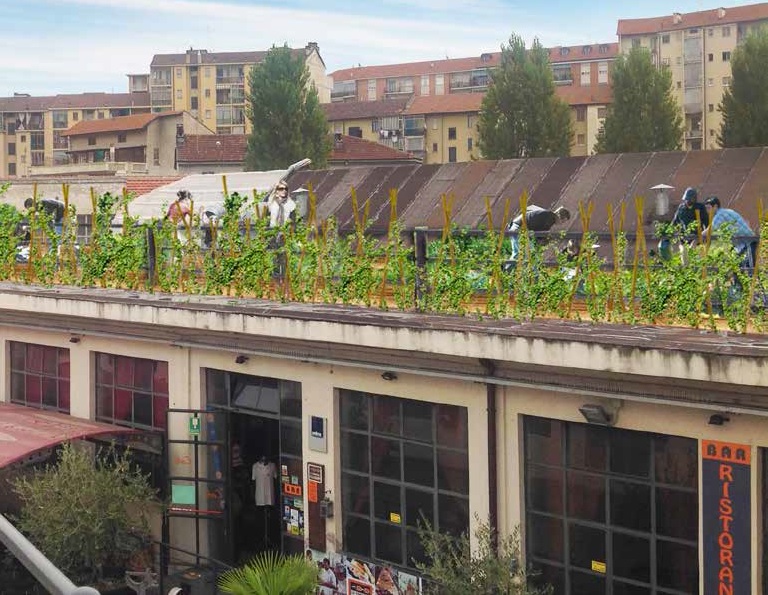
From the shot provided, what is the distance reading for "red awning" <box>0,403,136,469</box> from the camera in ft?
52.1

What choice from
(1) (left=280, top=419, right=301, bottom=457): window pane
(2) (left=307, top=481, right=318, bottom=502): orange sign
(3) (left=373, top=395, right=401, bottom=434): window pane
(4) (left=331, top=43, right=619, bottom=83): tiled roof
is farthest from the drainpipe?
(4) (left=331, top=43, right=619, bottom=83): tiled roof

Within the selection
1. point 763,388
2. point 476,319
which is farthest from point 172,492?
point 763,388

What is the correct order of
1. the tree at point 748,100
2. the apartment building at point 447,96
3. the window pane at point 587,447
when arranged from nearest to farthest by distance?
the window pane at point 587,447 < the tree at point 748,100 < the apartment building at point 447,96

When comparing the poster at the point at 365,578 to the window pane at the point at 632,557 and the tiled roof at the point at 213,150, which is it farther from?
the tiled roof at the point at 213,150

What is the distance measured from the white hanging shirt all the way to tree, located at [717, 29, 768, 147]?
43170 millimetres

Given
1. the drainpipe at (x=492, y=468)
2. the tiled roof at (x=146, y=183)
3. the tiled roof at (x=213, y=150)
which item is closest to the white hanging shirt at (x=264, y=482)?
the drainpipe at (x=492, y=468)

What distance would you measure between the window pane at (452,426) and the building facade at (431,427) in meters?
0.02

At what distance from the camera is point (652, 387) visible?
1118 centimetres

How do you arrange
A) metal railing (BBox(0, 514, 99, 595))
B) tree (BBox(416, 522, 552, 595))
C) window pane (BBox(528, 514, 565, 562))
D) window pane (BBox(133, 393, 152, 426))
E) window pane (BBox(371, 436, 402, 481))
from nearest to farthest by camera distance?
1. metal railing (BBox(0, 514, 99, 595))
2. tree (BBox(416, 522, 552, 595))
3. window pane (BBox(528, 514, 565, 562))
4. window pane (BBox(371, 436, 402, 481))
5. window pane (BBox(133, 393, 152, 426))

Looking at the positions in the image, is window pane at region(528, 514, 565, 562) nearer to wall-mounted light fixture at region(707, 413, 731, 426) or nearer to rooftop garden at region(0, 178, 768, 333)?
rooftop garden at region(0, 178, 768, 333)

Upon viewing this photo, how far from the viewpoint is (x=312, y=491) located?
15.2 m

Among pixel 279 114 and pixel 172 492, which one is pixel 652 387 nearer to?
pixel 172 492

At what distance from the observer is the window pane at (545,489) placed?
1238 centimetres

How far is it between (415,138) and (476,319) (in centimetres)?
8950
